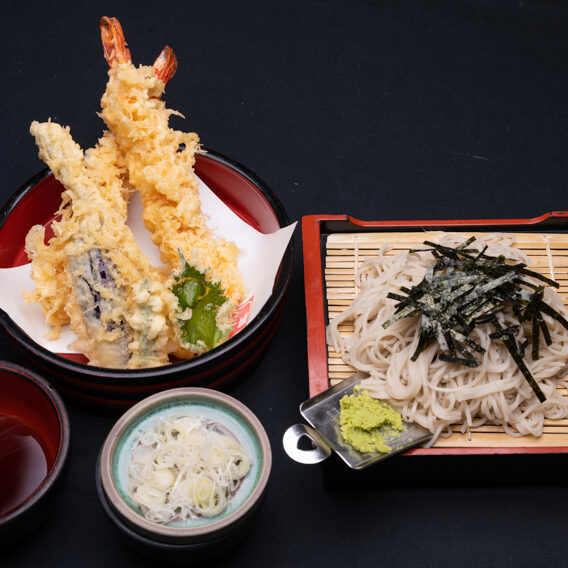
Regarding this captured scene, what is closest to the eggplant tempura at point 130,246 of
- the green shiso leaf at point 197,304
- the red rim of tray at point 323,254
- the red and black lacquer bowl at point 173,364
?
the green shiso leaf at point 197,304

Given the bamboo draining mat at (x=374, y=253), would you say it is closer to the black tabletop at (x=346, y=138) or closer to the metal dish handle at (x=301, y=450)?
the black tabletop at (x=346, y=138)

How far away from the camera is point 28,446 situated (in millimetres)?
2654

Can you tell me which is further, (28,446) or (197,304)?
(197,304)

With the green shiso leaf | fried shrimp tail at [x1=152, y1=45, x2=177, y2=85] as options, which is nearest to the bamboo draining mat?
the green shiso leaf

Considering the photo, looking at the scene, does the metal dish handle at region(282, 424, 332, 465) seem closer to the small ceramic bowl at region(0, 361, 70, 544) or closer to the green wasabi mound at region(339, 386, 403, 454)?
the green wasabi mound at region(339, 386, 403, 454)

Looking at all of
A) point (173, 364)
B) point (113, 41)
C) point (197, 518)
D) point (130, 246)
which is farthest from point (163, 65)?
point (197, 518)

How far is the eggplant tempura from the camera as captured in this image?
2.82 metres

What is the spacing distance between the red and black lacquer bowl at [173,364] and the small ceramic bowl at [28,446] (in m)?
0.14

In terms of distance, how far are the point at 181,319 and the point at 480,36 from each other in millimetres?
2764

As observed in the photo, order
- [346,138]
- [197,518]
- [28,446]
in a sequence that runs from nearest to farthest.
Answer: [197,518], [28,446], [346,138]

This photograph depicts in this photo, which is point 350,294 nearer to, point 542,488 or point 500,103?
point 542,488

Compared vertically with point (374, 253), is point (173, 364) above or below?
below

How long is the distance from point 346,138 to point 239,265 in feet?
3.93

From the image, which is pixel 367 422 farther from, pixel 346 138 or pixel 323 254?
pixel 346 138
